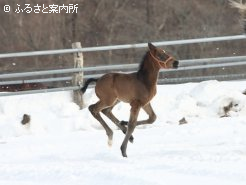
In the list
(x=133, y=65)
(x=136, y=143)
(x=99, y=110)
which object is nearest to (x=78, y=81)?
(x=133, y=65)

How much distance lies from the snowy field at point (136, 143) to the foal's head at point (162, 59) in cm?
108

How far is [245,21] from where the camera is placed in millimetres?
7812

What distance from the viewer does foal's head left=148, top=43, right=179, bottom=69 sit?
7859 mm

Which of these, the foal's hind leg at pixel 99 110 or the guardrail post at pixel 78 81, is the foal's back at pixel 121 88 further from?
the guardrail post at pixel 78 81

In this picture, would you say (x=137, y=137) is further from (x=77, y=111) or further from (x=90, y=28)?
(x=90, y=28)

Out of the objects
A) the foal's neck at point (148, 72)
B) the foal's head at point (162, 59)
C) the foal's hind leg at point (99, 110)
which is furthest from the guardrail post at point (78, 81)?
the foal's head at point (162, 59)

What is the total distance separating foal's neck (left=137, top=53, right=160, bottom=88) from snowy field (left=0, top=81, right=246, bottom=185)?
874 mm

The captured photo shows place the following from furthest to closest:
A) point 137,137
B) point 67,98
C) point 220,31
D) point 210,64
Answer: point 220,31 → point 210,64 → point 67,98 → point 137,137

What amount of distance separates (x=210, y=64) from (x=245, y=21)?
5080 millimetres

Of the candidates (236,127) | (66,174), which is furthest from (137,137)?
(66,174)

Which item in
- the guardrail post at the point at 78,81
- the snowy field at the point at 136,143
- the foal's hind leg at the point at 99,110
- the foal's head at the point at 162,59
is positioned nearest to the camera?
the snowy field at the point at 136,143

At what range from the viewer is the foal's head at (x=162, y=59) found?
7.86m

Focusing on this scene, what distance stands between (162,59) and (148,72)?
26 centimetres

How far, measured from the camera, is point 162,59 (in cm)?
789
